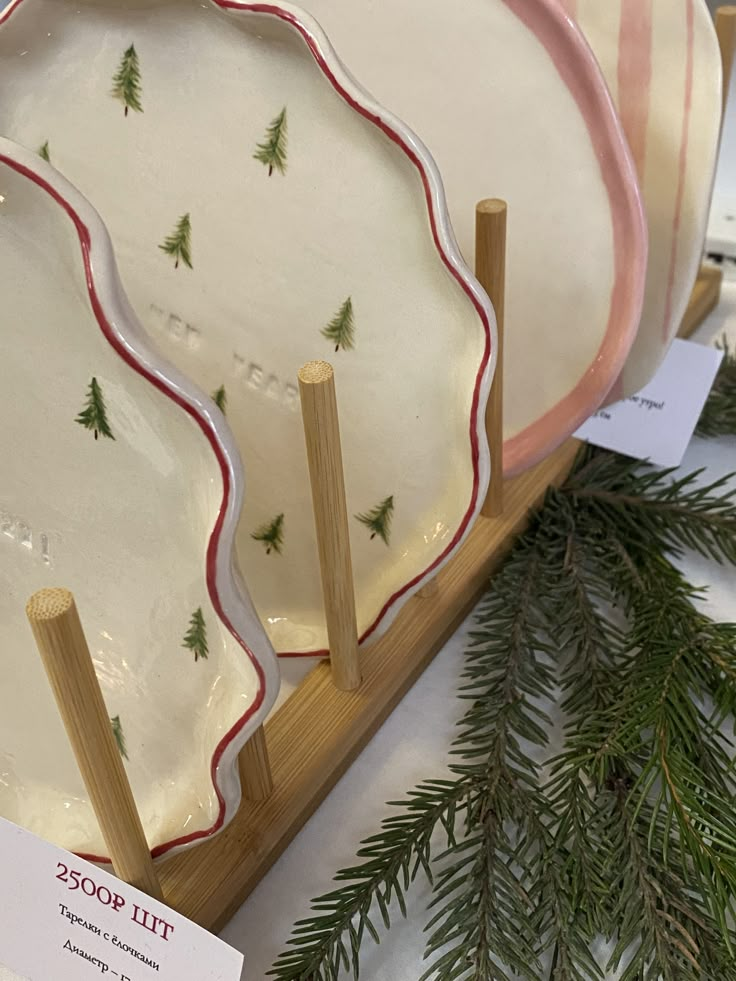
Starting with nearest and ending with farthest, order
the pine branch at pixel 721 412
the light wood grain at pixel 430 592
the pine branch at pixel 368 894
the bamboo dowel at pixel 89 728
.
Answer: the bamboo dowel at pixel 89 728, the pine branch at pixel 368 894, the light wood grain at pixel 430 592, the pine branch at pixel 721 412

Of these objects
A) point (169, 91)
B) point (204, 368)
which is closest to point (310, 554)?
point (204, 368)

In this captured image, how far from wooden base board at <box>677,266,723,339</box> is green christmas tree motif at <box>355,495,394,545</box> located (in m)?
0.40

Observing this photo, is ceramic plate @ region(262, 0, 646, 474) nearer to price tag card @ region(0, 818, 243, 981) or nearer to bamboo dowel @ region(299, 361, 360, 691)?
bamboo dowel @ region(299, 361, 360, 691)

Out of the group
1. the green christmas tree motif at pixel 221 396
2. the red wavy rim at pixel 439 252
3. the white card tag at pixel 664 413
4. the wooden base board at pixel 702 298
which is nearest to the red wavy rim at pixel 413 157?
the red wavy rim at pixel 439 252

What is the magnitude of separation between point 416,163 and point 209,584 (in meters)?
0.16

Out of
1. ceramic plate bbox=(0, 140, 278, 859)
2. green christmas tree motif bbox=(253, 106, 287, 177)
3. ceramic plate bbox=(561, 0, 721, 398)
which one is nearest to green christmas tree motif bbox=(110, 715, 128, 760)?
ceramic plate bbox=(0, 140, 278, 859)

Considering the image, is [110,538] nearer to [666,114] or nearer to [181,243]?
[181,243]

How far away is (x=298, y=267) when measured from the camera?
0.41 metres

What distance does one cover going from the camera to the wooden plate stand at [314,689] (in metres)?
0.31

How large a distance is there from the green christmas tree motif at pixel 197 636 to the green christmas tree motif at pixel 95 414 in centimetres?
6

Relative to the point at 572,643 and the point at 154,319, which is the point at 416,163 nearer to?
the point at 154,319

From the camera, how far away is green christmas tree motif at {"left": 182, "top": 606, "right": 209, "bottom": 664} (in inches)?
12.9

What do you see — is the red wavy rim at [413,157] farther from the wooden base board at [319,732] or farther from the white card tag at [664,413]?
the white card tag at [664,413]

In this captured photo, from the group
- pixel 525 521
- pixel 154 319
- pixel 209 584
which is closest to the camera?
pixel 209 584
